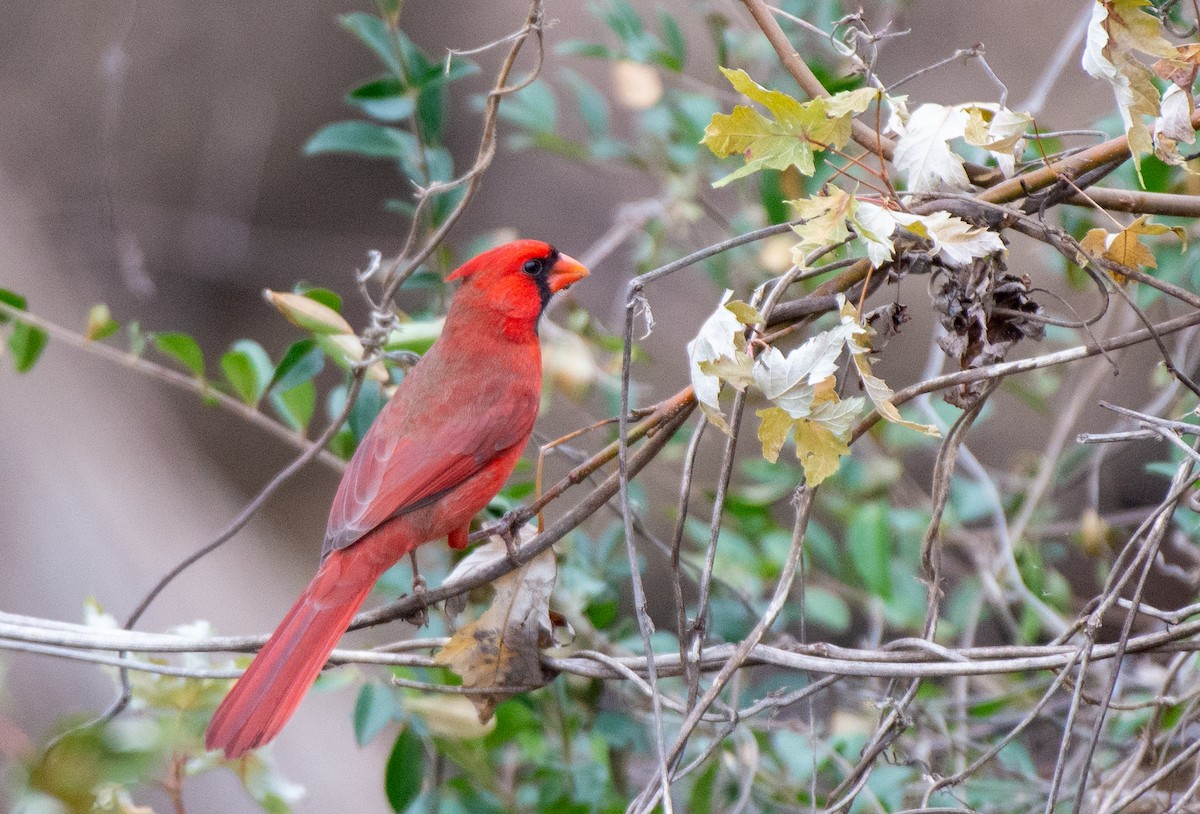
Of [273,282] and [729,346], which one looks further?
[273,282]

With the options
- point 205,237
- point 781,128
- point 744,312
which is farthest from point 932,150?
point 205,237

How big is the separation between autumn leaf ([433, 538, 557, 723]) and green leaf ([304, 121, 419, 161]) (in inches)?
50.1

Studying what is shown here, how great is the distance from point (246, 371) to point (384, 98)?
27.5 inches

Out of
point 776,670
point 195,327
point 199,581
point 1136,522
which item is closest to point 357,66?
point 195,327

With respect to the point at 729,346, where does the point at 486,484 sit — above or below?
below

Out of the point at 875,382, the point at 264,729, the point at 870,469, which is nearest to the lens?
the point at 875,382

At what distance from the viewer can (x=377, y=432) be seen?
2.52m

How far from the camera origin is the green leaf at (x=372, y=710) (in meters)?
2.43

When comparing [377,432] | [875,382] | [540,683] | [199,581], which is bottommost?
[199,581]

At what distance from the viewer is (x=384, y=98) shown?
8.84 feet

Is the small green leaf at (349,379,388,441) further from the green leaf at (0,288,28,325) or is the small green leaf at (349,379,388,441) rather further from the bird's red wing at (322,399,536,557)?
the green leaf at (0,288,28,325)

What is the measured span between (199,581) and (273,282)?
1385 millimetres

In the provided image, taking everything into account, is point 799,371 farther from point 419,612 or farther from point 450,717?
point 450,717

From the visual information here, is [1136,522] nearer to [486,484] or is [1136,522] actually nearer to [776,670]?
[776,670]
